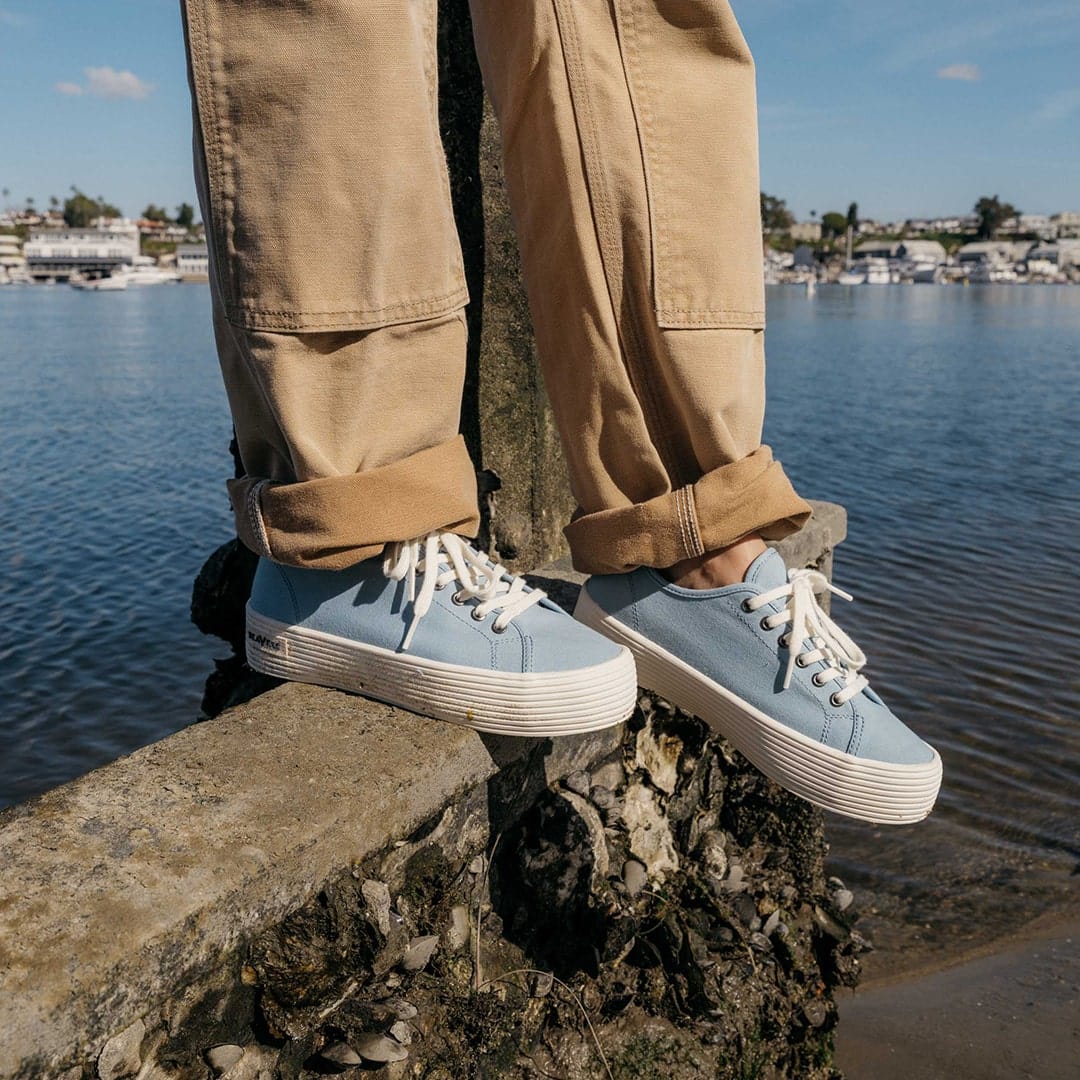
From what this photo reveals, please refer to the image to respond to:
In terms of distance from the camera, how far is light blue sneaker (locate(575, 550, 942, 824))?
57.5 inches

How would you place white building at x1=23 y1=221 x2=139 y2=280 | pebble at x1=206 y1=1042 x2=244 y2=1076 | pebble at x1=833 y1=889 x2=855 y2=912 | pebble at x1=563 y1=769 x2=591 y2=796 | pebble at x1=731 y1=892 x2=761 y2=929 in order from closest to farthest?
pebble at x1=206 y1=1042 x2=244 y2=1076 < pebble at x1=563 y1=769 x2=591 y2=796 < pebble at x1=731 y1=892 x2=761 y2=929 < pebble at x1=833 y1=889 x2=855 y2=912 < white building at x1=23 y1=221 x2=139 y2=280

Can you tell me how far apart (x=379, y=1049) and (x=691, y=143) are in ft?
4.15

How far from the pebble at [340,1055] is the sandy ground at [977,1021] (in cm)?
162

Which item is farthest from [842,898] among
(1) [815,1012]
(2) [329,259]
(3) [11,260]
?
(3) [11,260]

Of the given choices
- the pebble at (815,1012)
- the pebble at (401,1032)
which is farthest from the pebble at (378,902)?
the pebble at (815,1012)

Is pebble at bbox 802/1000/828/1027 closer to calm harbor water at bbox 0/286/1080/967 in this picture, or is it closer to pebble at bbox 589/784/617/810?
pebble at bbox 589/784/617/810

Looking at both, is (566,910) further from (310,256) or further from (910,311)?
(910,311)

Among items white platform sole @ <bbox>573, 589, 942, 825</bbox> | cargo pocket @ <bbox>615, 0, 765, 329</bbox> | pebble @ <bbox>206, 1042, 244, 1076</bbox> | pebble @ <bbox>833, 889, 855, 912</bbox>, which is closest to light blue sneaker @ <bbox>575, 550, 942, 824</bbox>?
white platform sole @ <bbox>573, 589, 942, 825</bbox>

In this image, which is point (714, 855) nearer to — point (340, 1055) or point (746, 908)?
point (746, 908)

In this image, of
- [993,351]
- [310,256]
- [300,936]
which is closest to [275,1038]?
[300,936]

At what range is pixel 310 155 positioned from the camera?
126cm

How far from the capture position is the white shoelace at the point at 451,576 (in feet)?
4.72

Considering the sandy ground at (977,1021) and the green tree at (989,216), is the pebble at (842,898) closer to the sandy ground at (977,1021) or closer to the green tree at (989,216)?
the sandy ground at (977,1021)

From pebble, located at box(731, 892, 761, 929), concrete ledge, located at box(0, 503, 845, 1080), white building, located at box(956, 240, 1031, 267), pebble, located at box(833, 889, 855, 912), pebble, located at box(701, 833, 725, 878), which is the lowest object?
pebble, located at box(833, 889, 855, 912)
